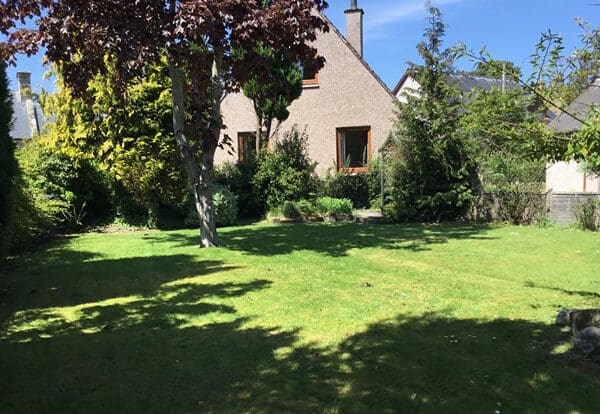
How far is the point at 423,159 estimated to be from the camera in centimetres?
1455

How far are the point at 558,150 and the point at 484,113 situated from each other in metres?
0.88

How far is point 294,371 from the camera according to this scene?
394cm

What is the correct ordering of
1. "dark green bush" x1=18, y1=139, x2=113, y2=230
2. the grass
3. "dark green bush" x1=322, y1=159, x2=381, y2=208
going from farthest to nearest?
"dark green bush" x1=322, y1=159, x2=381, y2=208 → "dark green bush" x1=18, y1=139, x2=113, y2=230 → the grass

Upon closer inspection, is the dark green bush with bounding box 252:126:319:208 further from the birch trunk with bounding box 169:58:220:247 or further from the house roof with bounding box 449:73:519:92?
the birch trunk with bounding box 169:58:220:247

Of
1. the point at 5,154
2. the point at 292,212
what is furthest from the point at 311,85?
the point at 5,154

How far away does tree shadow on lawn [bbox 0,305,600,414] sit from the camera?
341 centimetres

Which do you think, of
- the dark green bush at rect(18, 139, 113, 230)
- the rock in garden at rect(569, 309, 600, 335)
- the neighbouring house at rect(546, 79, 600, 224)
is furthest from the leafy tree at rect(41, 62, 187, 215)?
the rock in garden at rect(569, 309, 600, 335)

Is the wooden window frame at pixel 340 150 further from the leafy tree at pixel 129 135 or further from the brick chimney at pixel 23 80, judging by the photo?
the brick chimney at pixel 23 80

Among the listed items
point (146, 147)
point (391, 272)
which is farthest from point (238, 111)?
point (391, 272)

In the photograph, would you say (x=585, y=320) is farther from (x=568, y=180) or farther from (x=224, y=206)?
(x=568, y=180)

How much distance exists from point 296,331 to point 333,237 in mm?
6373

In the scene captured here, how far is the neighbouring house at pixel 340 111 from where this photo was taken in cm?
1878

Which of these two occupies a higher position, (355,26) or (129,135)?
(355,26)

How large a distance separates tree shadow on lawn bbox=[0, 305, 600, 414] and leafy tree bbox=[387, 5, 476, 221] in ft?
32.3
